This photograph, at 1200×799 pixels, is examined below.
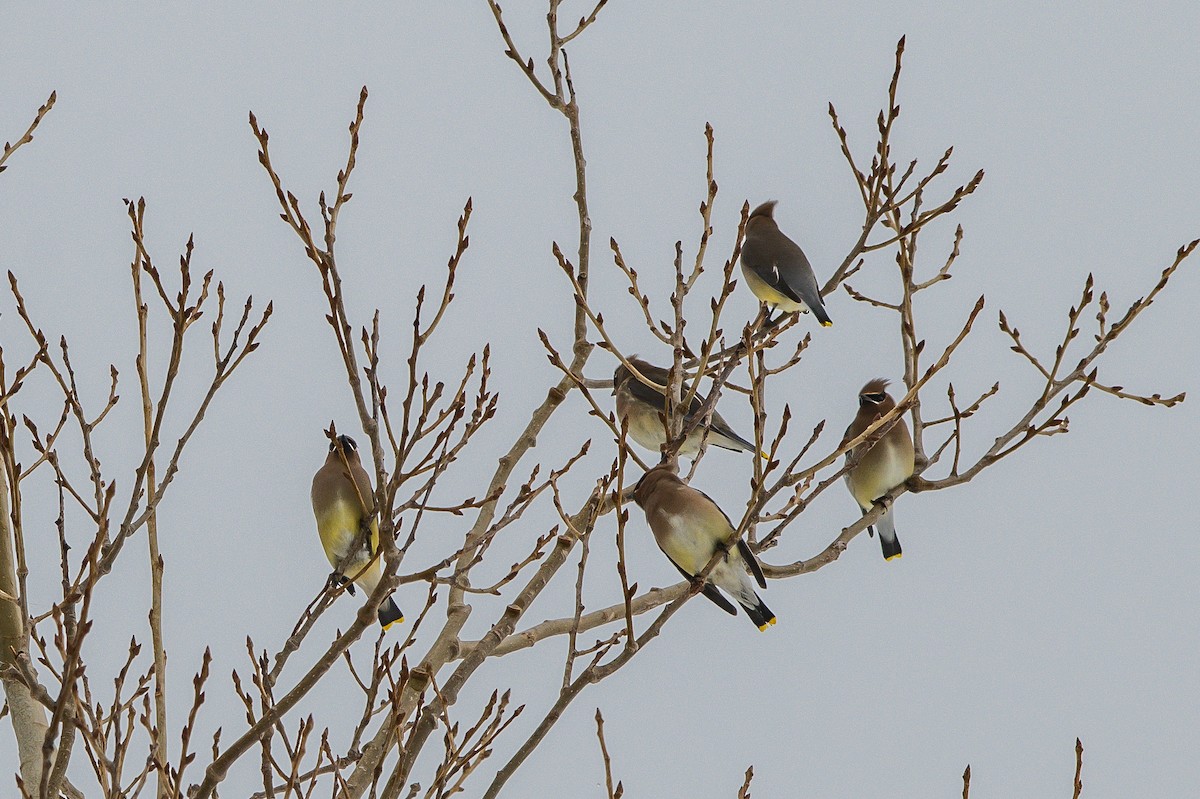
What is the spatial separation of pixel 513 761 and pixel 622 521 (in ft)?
1.57

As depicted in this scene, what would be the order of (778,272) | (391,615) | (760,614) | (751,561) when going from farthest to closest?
(778,272), (391,615), (760,614), (751,561)

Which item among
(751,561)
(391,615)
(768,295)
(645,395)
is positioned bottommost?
(751,561)

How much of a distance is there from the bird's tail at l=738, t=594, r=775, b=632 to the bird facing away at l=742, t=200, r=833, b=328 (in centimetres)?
172

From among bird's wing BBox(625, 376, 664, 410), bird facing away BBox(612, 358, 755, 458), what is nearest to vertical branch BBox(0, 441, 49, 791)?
bird facing away BBox(612, 358, 755, 458)

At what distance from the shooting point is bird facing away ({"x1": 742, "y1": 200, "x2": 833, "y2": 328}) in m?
5.56

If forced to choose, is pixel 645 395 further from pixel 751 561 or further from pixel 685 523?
pixel 751 561

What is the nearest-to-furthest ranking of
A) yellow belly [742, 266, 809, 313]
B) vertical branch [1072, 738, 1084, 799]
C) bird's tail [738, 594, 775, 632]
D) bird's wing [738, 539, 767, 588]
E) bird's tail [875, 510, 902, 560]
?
vertical branch [1072, 738, 1084, 799]
bird's wing [738, 539, 767, 588]
bird's tail [738, 594, 775, 632]
bird's tail [875, 510, 902, 560]
yellow belly [742, 266, 809, 313]

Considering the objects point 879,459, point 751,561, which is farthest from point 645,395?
point 751,561

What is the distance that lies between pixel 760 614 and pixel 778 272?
215 centimetres

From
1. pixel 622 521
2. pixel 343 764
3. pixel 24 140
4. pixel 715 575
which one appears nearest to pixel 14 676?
pixel 343 764

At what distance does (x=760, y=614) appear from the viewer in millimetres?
4043

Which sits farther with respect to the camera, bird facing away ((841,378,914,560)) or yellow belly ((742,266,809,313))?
yellow belly ((742,266,809,313))

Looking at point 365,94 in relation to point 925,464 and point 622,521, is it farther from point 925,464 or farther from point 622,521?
point 925,464

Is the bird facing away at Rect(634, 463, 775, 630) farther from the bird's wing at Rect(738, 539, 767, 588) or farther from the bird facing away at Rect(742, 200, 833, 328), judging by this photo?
the bird facing away at Rect(742, 200, 833, 328)
